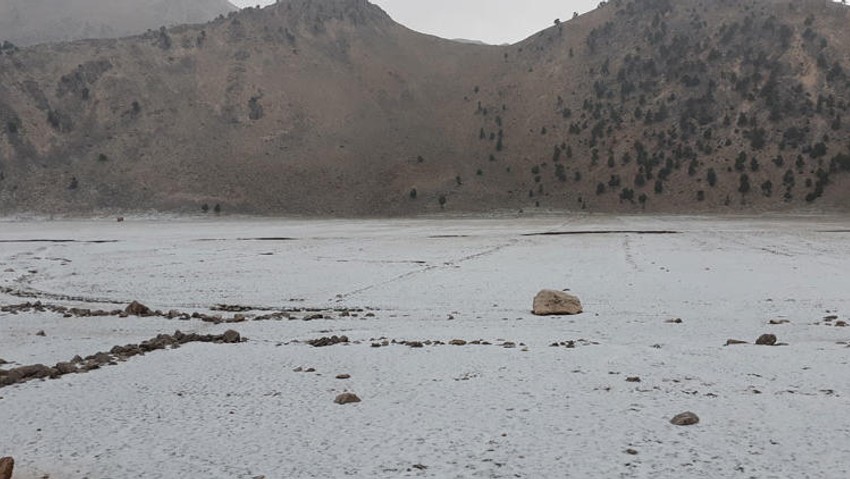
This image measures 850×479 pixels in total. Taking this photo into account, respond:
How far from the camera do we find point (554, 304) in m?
10.3

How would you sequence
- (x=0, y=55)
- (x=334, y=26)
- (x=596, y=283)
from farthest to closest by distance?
(x=334, y=26) < (x=0, y=55) < (x=596, y=283)

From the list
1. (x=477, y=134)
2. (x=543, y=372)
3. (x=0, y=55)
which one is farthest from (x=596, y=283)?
(x=0, y=55)

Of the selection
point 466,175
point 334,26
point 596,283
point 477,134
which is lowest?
point 596,283

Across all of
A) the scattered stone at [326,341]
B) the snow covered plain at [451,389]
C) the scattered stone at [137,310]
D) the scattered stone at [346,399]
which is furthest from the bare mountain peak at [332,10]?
the scattered stone at [346,399]

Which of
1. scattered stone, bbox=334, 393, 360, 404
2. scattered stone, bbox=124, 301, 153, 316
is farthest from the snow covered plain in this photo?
scattered stone, bbox=124, 301, 153, 316

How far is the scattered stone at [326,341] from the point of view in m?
7.99

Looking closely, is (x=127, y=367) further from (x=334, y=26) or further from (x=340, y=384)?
(x=334, y=26)

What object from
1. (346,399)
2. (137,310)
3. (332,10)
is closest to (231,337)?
(346,399)

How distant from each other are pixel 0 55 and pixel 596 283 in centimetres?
9074

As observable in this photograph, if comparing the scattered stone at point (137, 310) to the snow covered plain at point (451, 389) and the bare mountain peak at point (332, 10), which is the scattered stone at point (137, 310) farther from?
the bare mountain peak at point (332, 10)

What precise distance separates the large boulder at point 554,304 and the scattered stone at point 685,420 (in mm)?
5386

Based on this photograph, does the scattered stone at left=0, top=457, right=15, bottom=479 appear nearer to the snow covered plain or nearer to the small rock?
the snow covered plain

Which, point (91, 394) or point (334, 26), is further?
point (334, 26)

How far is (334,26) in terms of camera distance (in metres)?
103
